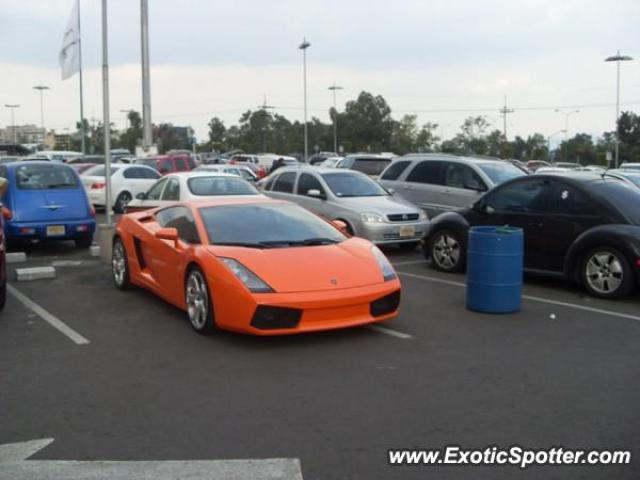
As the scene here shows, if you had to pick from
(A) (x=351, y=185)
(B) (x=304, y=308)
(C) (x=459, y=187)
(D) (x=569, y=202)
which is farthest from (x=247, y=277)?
(C) (x=459, y=187)

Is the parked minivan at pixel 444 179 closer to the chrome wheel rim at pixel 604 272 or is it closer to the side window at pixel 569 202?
the side window at pixel 569 202

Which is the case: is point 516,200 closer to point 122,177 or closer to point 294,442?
point 294,442

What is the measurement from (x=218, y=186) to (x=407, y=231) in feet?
12.7

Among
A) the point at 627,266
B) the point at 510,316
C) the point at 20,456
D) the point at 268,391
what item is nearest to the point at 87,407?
the point at 20,456

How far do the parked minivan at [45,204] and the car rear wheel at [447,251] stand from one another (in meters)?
6.27

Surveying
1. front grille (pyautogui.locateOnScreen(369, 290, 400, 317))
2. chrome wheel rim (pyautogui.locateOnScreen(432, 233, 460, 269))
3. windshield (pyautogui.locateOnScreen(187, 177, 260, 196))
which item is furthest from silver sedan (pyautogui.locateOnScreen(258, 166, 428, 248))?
front grille (pyautogui.locateOnScreen(369, 290, 400, 317))

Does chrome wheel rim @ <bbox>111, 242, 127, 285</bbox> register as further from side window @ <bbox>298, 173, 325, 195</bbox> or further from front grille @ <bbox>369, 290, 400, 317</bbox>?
side window @ <bbox>298, 173, 325, 195</bbox>

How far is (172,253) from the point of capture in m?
7.71

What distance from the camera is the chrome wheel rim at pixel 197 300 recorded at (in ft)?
22.6

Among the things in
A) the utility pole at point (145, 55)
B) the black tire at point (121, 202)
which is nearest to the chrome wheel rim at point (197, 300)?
the black tire at point (121, 202)

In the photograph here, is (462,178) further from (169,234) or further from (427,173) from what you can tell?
(169,234)

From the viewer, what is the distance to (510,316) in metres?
7.85

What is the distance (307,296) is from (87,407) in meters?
2.19

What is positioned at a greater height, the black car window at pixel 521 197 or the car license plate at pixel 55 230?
the black car window at pixel 521 197
